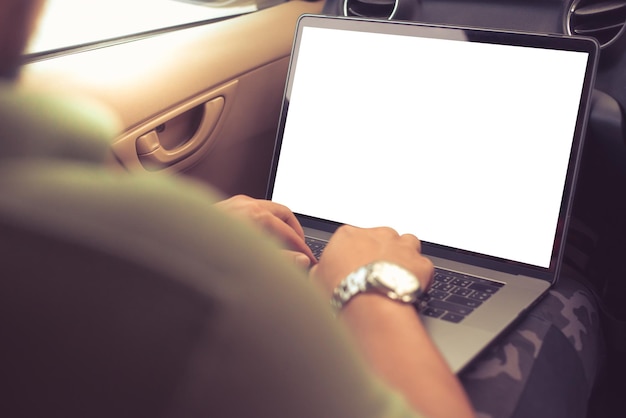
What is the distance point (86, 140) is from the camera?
0.35 meters

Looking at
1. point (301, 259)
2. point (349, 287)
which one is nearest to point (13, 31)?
point (349, 287)

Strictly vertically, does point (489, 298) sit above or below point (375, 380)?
below

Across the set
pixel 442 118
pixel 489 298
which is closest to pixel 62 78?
pixel 442 118

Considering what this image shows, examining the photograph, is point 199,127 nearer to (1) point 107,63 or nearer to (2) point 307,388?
(1) point 107,63

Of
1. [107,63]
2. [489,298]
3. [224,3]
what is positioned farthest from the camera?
[224,3]

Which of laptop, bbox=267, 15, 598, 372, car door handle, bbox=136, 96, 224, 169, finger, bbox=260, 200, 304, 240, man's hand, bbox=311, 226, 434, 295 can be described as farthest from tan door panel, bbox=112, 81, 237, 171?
man's hand, bbox=311, 226, 434, 295

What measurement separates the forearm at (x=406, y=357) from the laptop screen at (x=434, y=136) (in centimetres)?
44

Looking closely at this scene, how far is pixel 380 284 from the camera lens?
0.55 meters

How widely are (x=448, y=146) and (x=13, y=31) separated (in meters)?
0.72

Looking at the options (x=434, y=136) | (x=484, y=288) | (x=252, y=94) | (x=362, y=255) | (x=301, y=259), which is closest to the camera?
(x=362, y=255)

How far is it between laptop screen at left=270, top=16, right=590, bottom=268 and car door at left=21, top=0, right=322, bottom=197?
7.0 inches

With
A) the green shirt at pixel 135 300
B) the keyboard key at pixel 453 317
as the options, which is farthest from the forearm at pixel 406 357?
the keyboard key at pixel 453 317

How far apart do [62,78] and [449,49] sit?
61 centimetres

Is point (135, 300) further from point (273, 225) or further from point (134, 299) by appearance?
point (273, 225)
